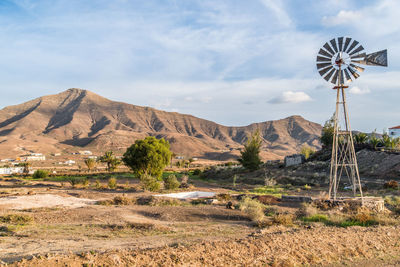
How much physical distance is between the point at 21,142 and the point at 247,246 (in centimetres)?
13333

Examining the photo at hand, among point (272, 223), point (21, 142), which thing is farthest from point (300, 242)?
point (21, 142)

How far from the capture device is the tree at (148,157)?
33094 millimetres

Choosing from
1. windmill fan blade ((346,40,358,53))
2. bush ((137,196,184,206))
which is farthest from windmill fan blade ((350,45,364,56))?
bush ((137,196,184,206))

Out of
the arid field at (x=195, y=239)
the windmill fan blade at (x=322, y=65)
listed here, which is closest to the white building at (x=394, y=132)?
the windmill fan blade at (x=322, y=65)

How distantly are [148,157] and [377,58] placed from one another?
886 inches

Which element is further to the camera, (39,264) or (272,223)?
(272,223)

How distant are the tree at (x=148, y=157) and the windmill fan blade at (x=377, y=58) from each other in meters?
21.8

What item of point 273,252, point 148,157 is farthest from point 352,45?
point 148,157

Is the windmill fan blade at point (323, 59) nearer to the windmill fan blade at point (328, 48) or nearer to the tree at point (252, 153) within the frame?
the windmill fan blade at point (328, 48)

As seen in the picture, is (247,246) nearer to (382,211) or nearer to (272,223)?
(272,223)

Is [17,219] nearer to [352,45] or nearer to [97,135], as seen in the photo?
[352,45]

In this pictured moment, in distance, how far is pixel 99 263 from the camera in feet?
22.1

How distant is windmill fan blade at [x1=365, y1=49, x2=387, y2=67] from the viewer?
698 inches

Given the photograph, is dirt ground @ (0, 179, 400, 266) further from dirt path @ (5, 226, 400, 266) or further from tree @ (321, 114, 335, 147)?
tree @ (321, 114, 335, 147)
